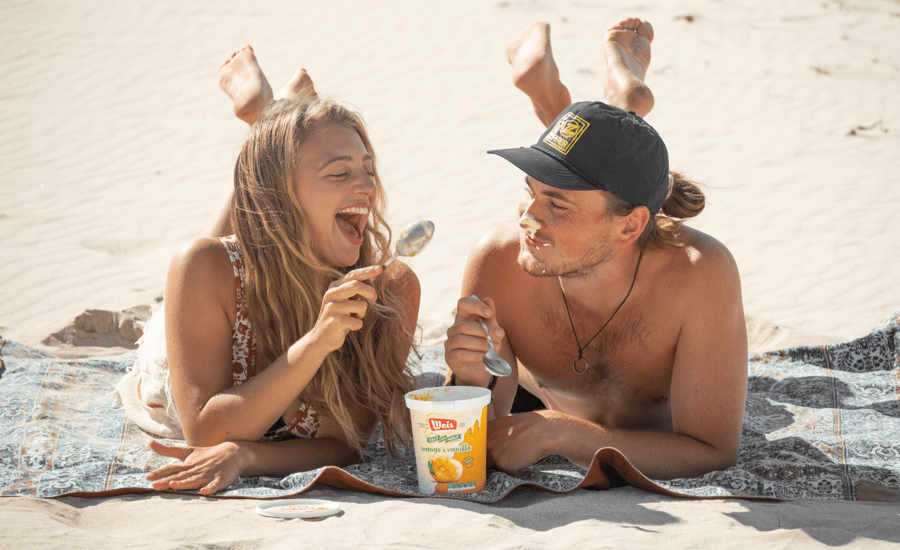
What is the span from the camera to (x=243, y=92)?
4738 mm

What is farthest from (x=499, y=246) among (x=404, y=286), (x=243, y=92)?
(x=243, y=92)

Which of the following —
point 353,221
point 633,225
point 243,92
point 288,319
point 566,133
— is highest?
point 243,92

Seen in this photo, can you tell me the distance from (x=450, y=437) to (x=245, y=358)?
0.96 m

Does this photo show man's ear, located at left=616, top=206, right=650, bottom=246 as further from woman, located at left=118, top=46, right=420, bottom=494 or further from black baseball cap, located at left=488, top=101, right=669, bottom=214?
woman, located at left=118, top=46, right=420, bottom=494

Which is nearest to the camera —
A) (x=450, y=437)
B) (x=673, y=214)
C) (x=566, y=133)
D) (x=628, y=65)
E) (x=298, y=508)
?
(x=298, y=508)

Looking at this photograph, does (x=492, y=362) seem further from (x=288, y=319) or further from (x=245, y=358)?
(x=245, y=358)

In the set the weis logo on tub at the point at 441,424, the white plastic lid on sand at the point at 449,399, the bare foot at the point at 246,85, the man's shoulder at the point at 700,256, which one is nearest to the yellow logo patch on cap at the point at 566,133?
the man's shoulder at the point at 700,256

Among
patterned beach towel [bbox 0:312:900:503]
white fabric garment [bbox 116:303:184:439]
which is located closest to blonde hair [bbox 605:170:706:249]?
patterned beach towel [bbox 0:312:900:503]

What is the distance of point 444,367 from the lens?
175 inches

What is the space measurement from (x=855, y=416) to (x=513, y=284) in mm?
1699

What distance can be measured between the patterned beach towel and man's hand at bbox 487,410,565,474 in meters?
0.06

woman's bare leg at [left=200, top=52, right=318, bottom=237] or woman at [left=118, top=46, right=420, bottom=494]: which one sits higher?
woman's bare leg at [left=200, top=52, right=318, bottom=237]

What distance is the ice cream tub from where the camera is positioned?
2.59m

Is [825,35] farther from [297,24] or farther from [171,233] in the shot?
[171,233]
